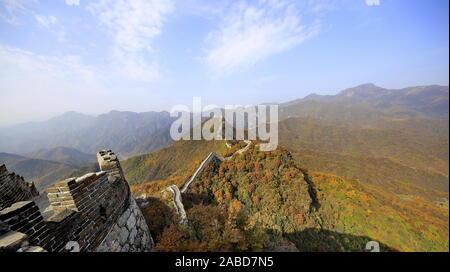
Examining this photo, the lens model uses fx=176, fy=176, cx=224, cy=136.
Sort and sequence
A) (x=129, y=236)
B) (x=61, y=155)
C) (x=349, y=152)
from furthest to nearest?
(x=61, y=155)
(x=349, y=152)
(x=129, y=236)

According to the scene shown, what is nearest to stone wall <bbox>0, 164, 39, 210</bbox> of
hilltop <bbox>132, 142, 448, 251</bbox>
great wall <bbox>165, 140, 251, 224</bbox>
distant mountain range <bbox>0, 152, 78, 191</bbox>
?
great wall <bbox>165, 140, 251, 224</bbox>

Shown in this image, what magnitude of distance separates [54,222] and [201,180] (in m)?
14.9

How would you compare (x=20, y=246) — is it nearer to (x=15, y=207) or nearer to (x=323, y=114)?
(x=15, y=207)

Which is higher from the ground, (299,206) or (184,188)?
(184,188)

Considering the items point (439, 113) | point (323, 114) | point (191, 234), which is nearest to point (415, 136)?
point (323, 114)

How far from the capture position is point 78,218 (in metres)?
2.96

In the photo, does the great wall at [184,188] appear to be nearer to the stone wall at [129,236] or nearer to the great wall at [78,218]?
the stone wall at [129,236]

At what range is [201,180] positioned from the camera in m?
17.2

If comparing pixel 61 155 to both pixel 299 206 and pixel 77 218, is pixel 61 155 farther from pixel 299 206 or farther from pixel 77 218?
pixel 77 218

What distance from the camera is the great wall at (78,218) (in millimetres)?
2223

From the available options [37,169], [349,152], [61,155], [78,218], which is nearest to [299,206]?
[78,218]

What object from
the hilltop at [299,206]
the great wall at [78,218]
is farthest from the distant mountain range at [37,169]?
the great wall at [78,218]

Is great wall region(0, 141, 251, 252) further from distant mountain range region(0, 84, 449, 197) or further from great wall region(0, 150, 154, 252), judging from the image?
distant mountain range region(0, 84, 449, 197)

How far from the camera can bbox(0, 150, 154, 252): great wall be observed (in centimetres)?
222
